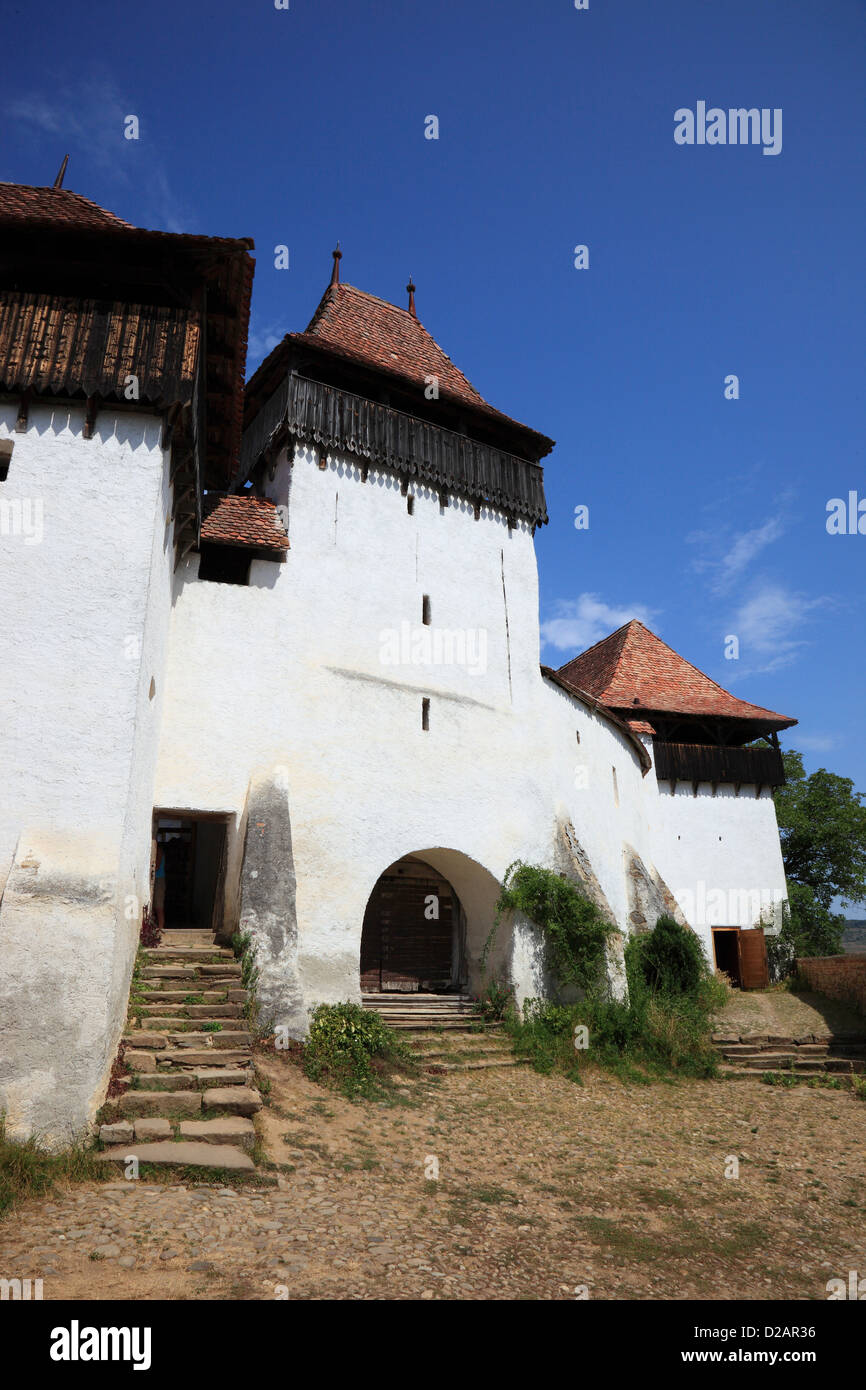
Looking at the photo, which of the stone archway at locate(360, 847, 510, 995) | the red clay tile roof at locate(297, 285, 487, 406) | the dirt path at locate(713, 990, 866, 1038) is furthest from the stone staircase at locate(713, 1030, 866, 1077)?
the red clay tile roof at locate(297, 285, 487, 406)

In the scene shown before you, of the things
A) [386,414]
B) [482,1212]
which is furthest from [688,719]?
[482,1212]

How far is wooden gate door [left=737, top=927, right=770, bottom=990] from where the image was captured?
67.7 ft

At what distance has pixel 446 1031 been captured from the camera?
42.8 feet

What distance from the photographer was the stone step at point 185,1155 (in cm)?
666

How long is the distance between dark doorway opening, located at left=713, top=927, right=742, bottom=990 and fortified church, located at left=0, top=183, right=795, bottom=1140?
0.41 m

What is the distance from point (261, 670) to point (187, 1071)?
6.07 metres

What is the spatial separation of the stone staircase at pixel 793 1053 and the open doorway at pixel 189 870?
9473 mm

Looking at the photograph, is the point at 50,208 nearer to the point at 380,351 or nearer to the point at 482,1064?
the point at 380,351

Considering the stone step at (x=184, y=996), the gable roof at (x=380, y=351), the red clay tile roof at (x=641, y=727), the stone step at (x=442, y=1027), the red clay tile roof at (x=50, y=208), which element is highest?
the gable roof at (x=380, y=351)

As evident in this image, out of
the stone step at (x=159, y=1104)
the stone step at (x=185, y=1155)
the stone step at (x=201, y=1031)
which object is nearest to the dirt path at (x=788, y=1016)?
the stone step at (x=201, y=1031)

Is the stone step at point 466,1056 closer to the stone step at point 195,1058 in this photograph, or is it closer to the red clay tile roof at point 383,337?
the stone step at point 195,1058

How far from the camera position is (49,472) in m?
8.92
